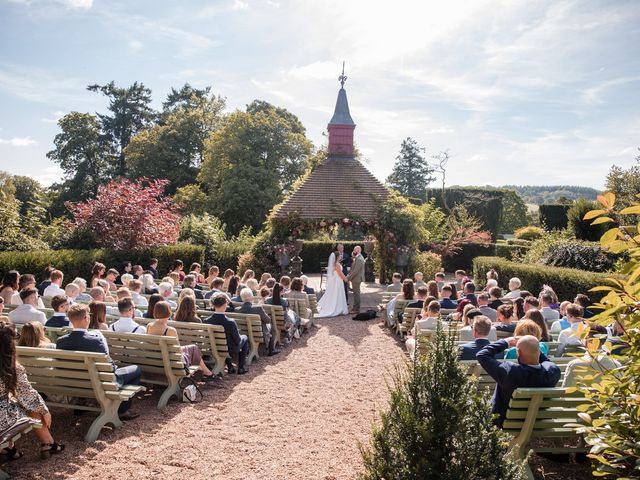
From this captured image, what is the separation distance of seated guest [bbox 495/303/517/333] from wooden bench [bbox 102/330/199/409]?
4.54 m

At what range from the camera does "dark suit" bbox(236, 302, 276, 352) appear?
895cm

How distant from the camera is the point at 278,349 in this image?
9992 millimetres

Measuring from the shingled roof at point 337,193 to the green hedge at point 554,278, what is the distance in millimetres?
5452

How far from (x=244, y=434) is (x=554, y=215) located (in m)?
28.0

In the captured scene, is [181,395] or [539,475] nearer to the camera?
[539,475]

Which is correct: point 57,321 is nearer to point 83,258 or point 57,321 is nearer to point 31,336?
point 31,336

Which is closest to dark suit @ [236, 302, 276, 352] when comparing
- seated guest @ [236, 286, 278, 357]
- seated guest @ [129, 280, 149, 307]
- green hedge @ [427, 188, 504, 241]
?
seated guest @ [236, 286, 278, 357]

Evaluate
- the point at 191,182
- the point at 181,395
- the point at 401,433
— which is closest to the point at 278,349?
the point at 181,395

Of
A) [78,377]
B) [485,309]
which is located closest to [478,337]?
[485,309]

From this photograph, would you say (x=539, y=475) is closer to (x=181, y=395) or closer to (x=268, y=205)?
(x=181, y=395)

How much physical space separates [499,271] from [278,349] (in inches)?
364

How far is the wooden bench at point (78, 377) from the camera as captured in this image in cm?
523

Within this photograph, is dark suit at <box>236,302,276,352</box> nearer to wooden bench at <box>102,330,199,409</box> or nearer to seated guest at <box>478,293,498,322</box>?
wooden bench at <box>102,330,199,409</box>

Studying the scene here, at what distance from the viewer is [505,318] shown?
7172 millimetres
